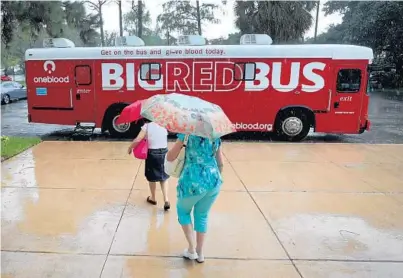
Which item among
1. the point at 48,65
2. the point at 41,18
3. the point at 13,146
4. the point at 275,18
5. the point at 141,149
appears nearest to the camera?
the point at 141,149

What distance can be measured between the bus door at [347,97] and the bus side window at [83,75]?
6.67 meters

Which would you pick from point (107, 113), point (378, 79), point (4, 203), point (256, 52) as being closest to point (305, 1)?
point (378, 79)

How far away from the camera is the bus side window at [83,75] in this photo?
33.7ft

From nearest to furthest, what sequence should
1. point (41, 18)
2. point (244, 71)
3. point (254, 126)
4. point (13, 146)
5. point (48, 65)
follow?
point (13, 146), point (244, 71), point (254, 126), point (48, 65), point (41, 18)

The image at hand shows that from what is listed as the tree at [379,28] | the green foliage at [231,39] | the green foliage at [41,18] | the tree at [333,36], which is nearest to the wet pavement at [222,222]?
the green foliage at [41,18]

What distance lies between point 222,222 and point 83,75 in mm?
7459

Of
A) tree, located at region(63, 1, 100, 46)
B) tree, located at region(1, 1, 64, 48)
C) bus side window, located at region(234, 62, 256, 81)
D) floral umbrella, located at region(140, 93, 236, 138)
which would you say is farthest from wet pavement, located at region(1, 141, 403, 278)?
tree, located at region(63, 1, 100, 46)

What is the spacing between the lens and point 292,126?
1011 centimetres

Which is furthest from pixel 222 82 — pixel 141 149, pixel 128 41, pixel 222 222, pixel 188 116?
pixel 188 116

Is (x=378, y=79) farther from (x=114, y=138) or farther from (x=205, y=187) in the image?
(x=205, y=187)

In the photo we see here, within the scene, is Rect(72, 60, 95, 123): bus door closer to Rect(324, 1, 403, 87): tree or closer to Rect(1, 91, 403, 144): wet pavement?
Rect(1, 91, 403, 144): wet pavement

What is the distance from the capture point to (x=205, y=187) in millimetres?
3119

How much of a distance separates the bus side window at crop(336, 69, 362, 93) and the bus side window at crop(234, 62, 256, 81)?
7.31ft

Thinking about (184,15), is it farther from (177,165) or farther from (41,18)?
(177,165)
